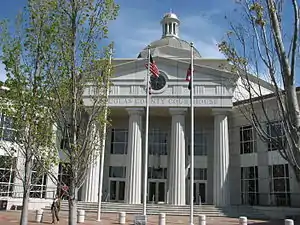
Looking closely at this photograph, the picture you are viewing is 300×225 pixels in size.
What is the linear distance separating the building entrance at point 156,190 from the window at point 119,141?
14.2ft

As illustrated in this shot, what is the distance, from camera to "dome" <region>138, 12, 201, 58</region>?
40438 millimetres

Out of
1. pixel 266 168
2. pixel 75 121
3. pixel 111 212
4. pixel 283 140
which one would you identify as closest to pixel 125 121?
pixel 111 212

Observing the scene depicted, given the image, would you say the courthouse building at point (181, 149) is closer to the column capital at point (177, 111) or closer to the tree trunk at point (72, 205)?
the column capital at point (177, 111)

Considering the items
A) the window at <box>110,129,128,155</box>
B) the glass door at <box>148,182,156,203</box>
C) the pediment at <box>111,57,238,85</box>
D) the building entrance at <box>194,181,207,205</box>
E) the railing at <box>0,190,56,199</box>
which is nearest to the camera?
the railing at <box>0,190,56,199</box>

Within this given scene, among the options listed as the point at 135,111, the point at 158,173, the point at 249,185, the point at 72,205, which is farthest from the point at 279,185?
the point at 72,205

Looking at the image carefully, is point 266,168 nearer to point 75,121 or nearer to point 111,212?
point 111,212

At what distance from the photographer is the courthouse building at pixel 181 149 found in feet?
100

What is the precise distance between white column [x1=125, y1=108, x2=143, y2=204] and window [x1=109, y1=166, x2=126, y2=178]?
10.7 feet

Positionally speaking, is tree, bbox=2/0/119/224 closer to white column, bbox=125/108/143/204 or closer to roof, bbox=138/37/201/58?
white column, bbox=125/108/143/204

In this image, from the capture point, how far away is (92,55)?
12.2m

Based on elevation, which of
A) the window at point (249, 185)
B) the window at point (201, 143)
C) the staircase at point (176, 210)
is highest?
the window at point (201, 143)

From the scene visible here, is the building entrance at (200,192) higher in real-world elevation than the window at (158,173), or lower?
lower

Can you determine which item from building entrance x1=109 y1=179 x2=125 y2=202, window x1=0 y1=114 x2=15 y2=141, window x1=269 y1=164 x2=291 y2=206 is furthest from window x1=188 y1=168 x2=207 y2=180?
window x1=0 y1=114 x2=15 y2=141

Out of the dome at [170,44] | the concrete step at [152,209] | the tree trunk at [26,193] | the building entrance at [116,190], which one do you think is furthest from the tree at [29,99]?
the dome at [170,44]
